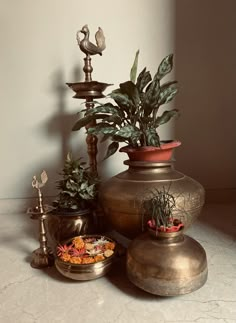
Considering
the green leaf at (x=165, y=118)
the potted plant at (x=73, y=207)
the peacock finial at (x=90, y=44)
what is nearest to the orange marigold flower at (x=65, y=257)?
the potted plant at (x=73, y=207)

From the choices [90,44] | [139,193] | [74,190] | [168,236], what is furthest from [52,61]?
[168,236]

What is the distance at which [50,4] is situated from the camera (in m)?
0.98

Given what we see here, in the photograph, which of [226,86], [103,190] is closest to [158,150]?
[103,190]

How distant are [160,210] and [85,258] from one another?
200 mm

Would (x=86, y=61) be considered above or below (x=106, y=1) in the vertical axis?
below

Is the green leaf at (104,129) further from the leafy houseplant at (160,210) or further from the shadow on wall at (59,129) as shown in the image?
the shadow on wall at (59,129)

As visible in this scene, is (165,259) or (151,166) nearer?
(165,259)

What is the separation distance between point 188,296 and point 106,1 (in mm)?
980

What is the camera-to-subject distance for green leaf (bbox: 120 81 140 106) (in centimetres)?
66

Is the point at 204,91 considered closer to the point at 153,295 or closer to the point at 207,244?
the point at 207,244

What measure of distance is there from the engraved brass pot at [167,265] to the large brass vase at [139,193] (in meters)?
0.10

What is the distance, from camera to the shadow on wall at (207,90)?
3.34 feet

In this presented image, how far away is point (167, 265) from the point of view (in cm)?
51

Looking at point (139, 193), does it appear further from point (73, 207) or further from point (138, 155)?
point (73, 207)
